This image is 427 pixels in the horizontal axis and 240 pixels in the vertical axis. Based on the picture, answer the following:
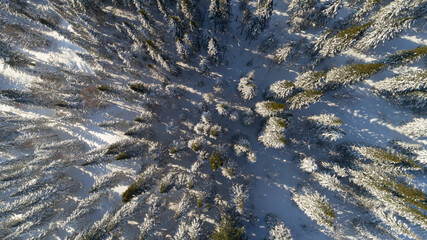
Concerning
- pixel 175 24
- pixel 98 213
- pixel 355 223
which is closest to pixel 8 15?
pixel 175 24

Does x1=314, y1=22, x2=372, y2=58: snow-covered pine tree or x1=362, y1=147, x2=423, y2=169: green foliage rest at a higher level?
x1=314, y1=22, x2=372, y2=58: snow-covered pine tree

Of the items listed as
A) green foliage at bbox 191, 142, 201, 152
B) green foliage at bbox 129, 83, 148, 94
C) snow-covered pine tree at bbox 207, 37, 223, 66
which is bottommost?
green foliage at bbox 191, 142, 201, 152

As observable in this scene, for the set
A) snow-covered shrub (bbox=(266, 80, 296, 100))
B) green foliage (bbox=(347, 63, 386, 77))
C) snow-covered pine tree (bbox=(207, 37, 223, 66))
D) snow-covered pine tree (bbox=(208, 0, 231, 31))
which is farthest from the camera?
snow-covered pine tree (bbox=(208, 0, 231, 31))

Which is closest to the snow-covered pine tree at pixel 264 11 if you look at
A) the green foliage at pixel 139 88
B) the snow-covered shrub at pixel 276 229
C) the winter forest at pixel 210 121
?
the winter forest at pixel 210 121

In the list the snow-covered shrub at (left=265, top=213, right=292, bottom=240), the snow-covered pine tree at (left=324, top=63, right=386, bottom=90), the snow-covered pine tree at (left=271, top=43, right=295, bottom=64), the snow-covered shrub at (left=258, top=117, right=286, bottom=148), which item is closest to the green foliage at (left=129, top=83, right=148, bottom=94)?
the snow-covered shrub at (left=258, top=117, right=286, bottom=148)

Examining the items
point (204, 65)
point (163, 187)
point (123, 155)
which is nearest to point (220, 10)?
point (204, 65)

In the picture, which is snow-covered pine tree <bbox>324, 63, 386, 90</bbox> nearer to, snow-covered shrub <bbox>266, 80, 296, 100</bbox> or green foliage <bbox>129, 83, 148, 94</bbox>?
snow-covered shrub <bbox>266, 80, 296, 100</bbox>

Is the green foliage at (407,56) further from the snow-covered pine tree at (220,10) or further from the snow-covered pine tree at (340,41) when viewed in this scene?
the snow-covered pine tree at (220,10)

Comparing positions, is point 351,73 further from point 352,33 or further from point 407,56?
point 407,56

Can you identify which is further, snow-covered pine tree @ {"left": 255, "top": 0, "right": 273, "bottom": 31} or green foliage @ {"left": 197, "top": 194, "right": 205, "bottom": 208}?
snow-covered pine tree @ {"left": 255, "top": 0, "right": 273, "bottom": 31}
